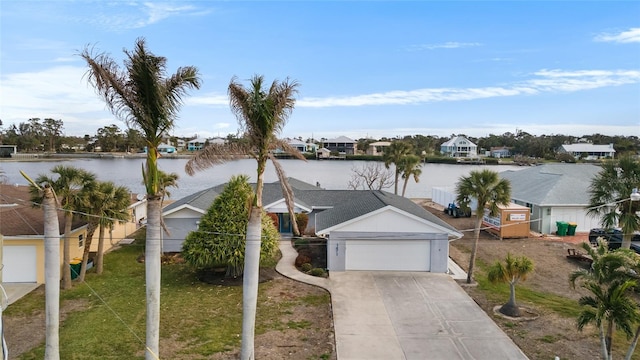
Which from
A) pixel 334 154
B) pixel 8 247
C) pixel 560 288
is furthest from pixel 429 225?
pixel 334 154

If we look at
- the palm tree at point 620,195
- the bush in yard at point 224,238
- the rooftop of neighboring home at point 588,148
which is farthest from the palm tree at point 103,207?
the rooftop of neighboring home at point 588,148

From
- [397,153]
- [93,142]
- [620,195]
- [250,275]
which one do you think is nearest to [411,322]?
[250,275]

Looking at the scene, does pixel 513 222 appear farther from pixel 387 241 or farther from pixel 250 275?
pixel 250 275

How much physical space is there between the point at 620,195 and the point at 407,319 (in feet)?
39.8

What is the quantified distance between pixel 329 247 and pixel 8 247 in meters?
13.1

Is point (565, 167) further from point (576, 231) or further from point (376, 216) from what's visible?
point (376, 216)

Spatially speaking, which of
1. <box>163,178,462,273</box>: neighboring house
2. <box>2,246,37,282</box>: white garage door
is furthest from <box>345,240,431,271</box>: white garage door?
<box>2,246,37,282</box>: white garage door

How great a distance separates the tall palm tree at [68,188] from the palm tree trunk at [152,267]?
8558 millimetres

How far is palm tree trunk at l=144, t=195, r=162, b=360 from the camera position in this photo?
7602mm

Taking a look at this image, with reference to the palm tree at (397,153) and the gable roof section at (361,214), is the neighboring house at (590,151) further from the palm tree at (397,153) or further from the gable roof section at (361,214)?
the gable roof section at (361,214)

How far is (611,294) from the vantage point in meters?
9.09

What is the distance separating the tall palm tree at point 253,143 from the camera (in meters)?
8.62

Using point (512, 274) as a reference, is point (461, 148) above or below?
above

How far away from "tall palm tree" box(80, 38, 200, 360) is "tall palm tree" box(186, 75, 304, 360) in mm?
1053
